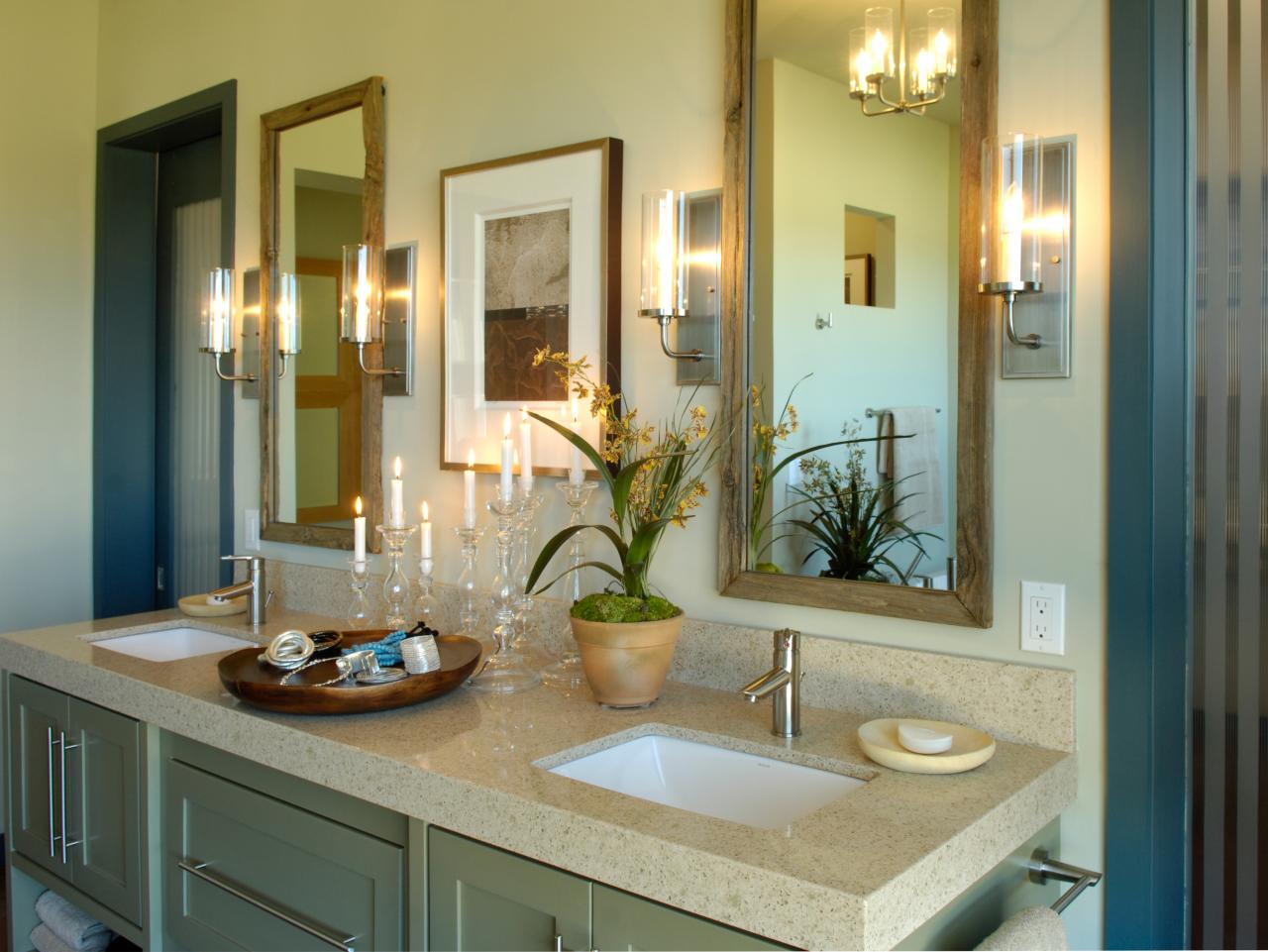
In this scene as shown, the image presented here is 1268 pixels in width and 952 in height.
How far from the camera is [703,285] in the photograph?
206cm

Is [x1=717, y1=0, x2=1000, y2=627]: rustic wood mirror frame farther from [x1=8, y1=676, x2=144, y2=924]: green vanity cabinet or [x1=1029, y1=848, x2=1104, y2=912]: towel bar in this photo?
[x1=8, y1=676, x2=144, y2=924]: green vanity cabinet

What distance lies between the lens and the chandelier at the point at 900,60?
1745 millimetres

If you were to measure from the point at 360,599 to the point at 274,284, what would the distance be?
3.39ft

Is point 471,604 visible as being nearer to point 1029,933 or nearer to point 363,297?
point 363,297

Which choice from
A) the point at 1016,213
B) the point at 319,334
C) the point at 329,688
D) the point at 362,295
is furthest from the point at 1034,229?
the point at 319,334

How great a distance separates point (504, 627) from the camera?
2.14 meters

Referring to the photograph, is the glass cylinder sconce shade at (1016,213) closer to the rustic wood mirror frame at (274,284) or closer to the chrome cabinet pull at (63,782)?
the rustic wood mirror frame at (274,284)

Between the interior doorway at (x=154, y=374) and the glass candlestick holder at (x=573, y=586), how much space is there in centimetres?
173

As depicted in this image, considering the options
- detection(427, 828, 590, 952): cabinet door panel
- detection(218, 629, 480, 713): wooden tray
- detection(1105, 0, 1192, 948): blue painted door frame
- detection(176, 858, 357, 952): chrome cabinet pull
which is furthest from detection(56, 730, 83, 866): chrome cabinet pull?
detection(1105, 0, 1192, 948): blue painted door frame

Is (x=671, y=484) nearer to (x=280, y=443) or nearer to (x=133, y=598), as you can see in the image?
(x=280, y=443)

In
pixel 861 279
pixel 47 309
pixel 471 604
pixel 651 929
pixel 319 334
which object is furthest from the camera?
pixel 47 309

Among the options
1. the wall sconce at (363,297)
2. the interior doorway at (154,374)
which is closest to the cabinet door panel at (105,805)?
the wall sconce at (363,297)

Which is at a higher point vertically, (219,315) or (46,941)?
(219,315)

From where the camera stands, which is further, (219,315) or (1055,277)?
(219,315)
